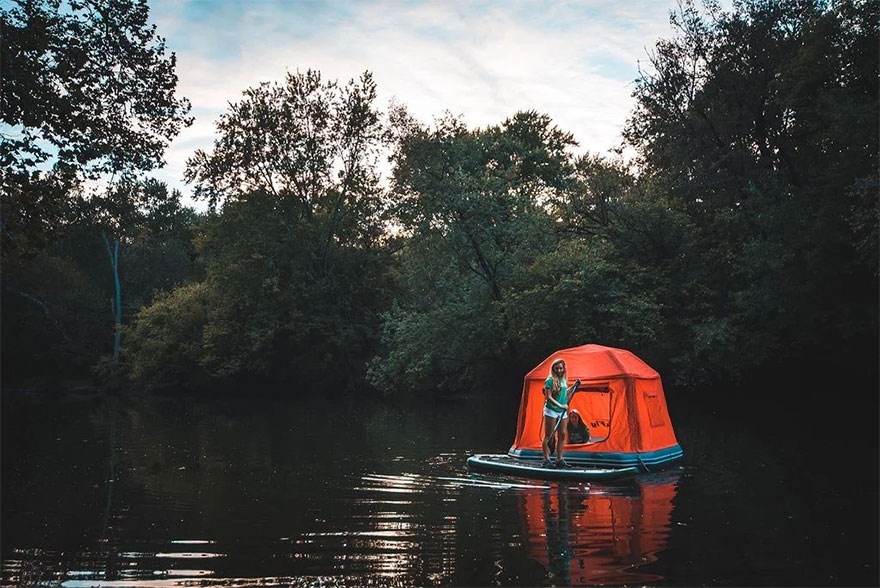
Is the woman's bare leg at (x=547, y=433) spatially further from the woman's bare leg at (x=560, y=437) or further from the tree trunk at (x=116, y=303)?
the tree trunk at (x=116, y=303)

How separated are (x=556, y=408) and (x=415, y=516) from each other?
4458 mm

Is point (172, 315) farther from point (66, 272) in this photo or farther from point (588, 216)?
point (588, 216)

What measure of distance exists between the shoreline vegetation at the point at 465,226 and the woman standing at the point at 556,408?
26.7 feet

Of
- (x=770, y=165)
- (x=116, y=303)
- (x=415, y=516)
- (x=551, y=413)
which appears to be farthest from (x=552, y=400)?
(x=116, y=303)

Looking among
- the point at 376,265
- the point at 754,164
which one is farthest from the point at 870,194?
the point at 376,265

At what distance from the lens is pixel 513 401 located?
3572 cm

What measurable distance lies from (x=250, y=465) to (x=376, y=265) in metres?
32.1

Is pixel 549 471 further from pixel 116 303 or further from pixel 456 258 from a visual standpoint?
pixel 116 303

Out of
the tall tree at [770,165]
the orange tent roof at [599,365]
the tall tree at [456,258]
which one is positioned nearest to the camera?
the orange tent roof at [599,365]

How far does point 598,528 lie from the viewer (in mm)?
9711

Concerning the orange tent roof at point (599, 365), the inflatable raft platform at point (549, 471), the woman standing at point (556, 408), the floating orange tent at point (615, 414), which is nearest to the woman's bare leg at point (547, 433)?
the woman standing at point (556, 408)

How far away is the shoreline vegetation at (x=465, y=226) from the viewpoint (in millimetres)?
15477

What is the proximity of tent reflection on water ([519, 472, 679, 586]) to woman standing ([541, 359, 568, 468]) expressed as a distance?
119 cm

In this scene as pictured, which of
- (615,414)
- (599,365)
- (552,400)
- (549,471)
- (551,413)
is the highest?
(599,365)
